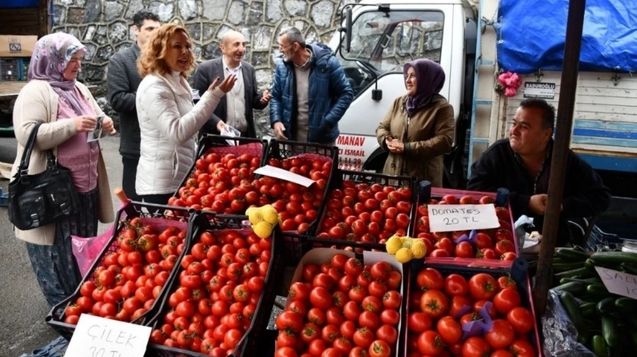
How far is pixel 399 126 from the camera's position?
397cm

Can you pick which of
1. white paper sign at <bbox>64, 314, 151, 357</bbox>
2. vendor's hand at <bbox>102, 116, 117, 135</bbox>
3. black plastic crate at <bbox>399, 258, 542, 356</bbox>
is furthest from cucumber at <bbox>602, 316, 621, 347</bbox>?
vendor's hand at <bbox>102, 116, 117, 135</bbox>

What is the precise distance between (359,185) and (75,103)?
1.76m

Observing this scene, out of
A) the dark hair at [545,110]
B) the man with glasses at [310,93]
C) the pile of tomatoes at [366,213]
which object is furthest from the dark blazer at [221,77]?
the dark hair at [545,110]

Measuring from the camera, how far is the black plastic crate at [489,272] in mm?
1561

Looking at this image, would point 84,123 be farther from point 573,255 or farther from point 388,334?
point 573,255

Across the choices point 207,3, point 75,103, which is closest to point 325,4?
point 207,3

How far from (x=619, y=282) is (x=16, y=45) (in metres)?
7.40

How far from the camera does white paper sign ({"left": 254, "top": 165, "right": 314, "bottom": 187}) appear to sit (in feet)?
7.95

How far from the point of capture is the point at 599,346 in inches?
64.2

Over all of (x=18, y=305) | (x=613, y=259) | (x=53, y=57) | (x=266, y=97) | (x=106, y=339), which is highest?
(x=53, y=57)

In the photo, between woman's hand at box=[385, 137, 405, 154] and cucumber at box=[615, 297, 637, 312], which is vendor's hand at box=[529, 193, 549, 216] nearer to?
cucumber at box=[615, 297, 637, 312]

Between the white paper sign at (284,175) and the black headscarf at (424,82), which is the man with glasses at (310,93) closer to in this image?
the black headscarf at (424,82)

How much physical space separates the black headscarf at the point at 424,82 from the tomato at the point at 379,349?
2571mm

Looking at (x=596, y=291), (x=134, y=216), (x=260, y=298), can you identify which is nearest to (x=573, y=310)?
(x=596, y=291)
